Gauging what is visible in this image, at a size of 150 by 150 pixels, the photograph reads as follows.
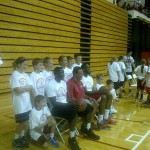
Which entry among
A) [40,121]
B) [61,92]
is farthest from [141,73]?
[40,121]

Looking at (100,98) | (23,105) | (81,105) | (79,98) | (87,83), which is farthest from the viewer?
(87,83)

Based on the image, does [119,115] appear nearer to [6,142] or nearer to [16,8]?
[6,142]

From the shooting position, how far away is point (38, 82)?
4355mm

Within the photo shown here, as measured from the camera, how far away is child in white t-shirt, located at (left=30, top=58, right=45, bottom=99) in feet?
14.0

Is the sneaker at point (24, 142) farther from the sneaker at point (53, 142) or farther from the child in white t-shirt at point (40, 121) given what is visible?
the sneaker at point (53, 142)

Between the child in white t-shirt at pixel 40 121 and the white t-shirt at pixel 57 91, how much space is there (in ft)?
1.01

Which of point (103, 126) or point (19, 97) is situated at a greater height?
point (19, 97)

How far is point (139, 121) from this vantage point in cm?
546

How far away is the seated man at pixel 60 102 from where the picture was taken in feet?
12.7

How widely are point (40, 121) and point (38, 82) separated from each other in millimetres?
829

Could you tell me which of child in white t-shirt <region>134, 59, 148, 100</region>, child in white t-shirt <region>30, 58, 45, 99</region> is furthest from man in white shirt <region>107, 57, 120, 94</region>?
child in white t-shirt <region>30, 58, 45, 99</region>

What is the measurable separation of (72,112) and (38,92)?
879 mm

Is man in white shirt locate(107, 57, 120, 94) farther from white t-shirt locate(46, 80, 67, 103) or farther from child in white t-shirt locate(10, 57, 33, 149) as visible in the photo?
child in white t-shirt locate(10, 57, 33, 149)

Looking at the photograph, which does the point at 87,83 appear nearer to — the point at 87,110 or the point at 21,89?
the point at 87,110
